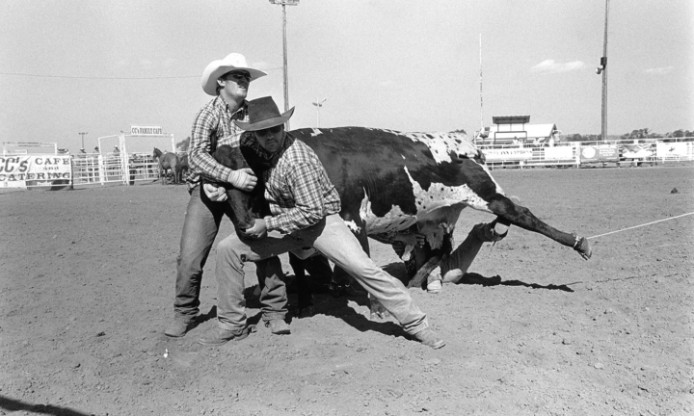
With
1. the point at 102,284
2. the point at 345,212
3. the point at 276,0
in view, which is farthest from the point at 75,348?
the point at 276,0

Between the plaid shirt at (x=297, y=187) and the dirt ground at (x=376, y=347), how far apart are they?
0.93 m

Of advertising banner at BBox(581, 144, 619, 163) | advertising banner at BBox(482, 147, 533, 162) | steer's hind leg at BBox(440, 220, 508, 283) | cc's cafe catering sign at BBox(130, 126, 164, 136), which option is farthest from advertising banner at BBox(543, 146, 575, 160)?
steer's hind leg at BBox(440, 220, 508, 283)

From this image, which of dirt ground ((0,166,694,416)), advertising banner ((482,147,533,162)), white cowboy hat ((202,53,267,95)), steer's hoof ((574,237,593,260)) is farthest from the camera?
advertising banner ((482,147,533,162))

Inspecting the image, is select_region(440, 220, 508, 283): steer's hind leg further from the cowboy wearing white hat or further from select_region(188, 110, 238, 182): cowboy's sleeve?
select_region(188, 110, 238, 182): cowboy's sleeve

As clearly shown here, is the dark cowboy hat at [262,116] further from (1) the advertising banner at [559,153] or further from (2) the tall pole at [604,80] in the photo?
(2) the tall pole at [604,80]

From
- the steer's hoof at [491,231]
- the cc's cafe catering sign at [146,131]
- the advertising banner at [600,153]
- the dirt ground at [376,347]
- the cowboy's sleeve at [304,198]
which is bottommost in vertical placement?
the dirt ground at [376,347]

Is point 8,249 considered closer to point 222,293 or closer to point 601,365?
point 222,293

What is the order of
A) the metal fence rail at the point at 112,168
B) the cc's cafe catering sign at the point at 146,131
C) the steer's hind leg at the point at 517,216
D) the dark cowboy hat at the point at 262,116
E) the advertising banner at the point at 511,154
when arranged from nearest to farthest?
the dark cowboy hat at the point at 262,116 < the steer's hind leg at the point at 517,216 < the metal fence rail at the point at 112,168 < the cc's cafe catering sign at the point at 146,131 < the advertising banner at the point at 511,154

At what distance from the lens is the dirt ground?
3.32m

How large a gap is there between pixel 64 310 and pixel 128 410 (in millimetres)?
2150

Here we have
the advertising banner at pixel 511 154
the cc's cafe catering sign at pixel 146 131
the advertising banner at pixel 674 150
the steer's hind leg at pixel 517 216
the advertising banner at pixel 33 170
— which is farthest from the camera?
the advertising banner at pixel 511 154

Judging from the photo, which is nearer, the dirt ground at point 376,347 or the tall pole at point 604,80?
the dirt ground at point 376,347

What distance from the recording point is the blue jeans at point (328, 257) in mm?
4051

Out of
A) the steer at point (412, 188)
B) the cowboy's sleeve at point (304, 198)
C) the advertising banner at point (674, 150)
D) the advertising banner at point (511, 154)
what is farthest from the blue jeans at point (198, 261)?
the advertising banner at point (674, 150)
